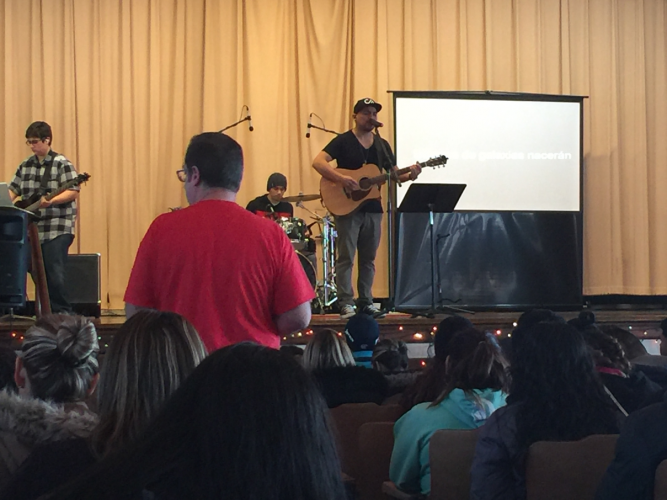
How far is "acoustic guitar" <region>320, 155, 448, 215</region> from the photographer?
619 centimetres

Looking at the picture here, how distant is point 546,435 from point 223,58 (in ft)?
22.1

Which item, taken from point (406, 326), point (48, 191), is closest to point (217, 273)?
point (406, 326)

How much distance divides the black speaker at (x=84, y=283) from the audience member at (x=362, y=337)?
3.40m

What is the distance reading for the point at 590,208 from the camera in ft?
28.5

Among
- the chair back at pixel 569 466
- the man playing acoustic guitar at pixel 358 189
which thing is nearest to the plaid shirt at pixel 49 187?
the man playing acoustic guitar at pixel 358 189

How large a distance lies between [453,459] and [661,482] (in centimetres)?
70

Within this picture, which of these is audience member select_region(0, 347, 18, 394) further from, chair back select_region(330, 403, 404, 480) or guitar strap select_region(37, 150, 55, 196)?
guitar strap select_region(37, 150, 55, 196)

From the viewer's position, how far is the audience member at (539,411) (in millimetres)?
2262

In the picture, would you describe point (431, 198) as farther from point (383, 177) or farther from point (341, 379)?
point (341, 379)

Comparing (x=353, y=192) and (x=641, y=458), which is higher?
(x=353, y=192)

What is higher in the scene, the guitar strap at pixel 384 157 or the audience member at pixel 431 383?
the guitar strap at pixel 384 157

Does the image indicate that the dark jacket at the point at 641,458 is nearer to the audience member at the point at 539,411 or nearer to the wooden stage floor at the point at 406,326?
the audience member at the point at 539,411

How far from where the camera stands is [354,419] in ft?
10.3

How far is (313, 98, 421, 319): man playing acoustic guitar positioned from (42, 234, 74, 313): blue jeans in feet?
6.23
